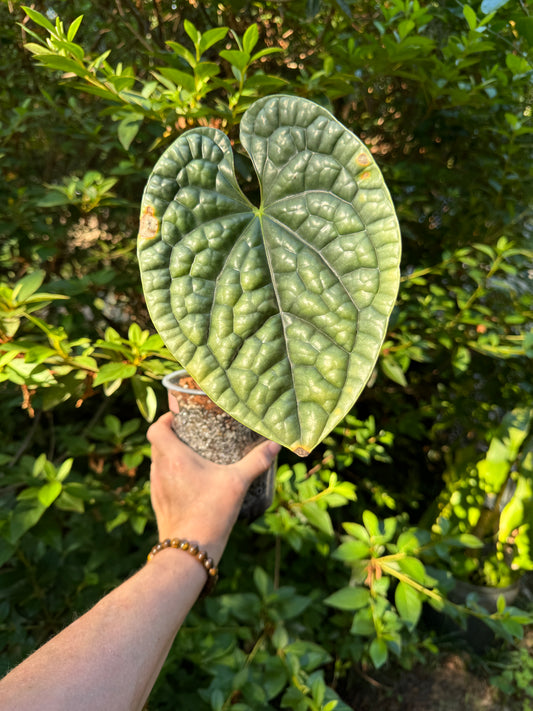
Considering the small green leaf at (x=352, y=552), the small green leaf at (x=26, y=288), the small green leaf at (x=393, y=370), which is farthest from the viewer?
the small green leaf at (x=393, y=370)

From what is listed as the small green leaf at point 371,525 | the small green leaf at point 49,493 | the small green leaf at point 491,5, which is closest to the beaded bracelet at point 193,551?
the small green leaf at point 49,493

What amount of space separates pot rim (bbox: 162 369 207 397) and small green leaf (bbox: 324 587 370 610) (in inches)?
20.1

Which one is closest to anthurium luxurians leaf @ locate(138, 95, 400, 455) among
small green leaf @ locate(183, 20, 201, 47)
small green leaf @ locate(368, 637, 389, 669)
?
small green leaf @ locate(183, 20, 201, 47)

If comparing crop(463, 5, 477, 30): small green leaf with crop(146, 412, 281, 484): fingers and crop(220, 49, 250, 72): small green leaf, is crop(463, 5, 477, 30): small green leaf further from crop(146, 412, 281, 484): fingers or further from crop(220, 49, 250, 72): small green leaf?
crop(146, 412, 281, 484): fingers

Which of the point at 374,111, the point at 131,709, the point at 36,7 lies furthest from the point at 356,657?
the point at 36,7

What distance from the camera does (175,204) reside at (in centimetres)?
53

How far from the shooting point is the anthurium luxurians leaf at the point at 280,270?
49 centimetres

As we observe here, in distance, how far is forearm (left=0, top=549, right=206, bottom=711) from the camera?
1.64 feet

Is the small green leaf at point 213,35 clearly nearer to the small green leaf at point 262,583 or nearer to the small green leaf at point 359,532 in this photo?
the small green leaf at point 359,532

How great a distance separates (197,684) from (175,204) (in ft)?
3.96

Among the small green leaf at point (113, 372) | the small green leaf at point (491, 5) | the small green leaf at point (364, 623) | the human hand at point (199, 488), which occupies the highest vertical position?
the small green leaf at point (491, 5)

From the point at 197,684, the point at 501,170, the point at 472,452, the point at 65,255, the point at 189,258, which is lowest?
the point at 197,684

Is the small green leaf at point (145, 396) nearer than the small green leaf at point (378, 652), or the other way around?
the small green leaf at point (145, 396)

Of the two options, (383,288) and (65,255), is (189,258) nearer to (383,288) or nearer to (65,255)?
Answer: (383,288)
